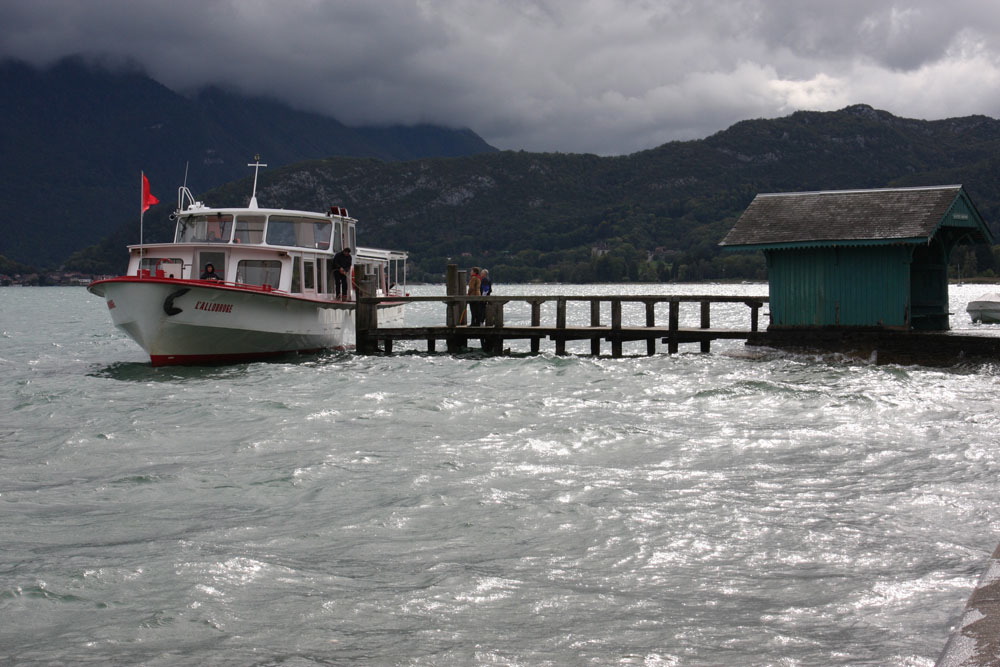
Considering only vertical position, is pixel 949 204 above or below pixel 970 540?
above

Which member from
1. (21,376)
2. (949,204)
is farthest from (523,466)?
(21,376)

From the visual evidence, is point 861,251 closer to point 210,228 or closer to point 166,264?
point 210,228

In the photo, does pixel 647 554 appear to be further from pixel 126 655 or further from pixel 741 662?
pixel 126 655

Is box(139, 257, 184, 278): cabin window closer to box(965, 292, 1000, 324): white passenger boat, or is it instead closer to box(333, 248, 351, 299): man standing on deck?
box(333, 248, 351, 299): man standing on deck

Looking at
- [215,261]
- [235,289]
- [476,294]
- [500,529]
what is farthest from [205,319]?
[500,529]

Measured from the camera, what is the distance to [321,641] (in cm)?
678

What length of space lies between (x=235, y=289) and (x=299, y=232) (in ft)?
13.6

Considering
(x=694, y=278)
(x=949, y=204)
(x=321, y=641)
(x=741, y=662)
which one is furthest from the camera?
(x=694, y=278)

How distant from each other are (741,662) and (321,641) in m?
2.82

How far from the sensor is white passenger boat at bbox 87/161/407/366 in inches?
976

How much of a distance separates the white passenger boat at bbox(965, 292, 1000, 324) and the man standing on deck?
88.4 ft

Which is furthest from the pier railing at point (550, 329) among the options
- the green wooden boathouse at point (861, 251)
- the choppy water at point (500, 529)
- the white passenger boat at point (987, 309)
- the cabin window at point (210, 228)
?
the white passenger boat at point (987, 309)

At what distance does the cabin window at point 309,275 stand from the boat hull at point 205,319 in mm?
873

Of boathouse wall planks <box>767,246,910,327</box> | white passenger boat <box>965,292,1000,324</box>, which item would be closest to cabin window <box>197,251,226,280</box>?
boathouse wall planks <box>767,246,910,327</box>
